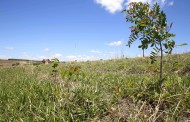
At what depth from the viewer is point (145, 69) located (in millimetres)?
8867

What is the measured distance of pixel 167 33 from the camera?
335cm

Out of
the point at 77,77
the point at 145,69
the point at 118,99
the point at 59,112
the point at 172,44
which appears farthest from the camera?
the point at 145,69

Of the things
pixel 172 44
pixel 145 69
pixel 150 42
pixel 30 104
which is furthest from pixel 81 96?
pixel 145 69

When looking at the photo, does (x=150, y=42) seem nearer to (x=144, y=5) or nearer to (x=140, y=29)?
(x=140, y=29)

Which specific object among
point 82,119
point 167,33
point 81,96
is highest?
point 167,33

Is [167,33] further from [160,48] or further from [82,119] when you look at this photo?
[82,119]

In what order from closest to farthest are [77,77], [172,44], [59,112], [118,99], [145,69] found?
[59,112], [172,44], [118,99], [77,77], [145,69]

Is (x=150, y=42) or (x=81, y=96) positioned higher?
(x=150, y=42)

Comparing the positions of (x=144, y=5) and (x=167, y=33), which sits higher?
(x=144, y=5)

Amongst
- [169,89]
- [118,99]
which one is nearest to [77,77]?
[118,99]

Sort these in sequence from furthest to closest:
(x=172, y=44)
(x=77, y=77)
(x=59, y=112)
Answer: (x=77, y=77), (x=172, y=44), (x=59, y=112)

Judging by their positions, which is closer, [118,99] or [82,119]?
[82,119]

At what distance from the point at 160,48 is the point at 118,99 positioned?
1012mm

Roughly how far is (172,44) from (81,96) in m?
1.54
